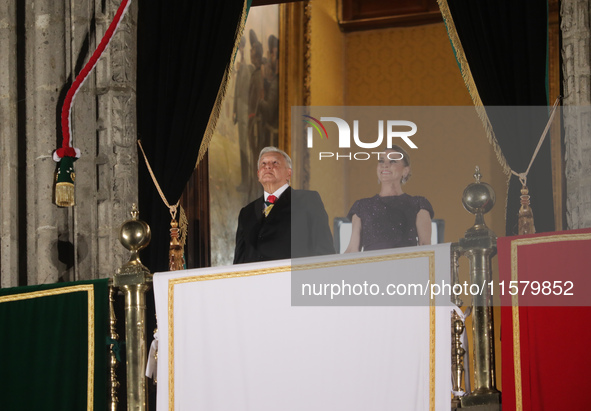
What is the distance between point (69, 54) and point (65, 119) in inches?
27.8

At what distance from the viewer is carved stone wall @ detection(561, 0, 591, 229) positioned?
4602 millimetres

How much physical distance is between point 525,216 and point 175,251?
2080 millimetres

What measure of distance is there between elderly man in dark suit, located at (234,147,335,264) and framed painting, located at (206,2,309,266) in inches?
56.6

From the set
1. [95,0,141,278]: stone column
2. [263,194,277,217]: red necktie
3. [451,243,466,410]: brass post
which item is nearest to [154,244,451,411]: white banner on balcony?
[451,243,466,410]: brass post

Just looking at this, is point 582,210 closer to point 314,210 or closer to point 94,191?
point 314,210

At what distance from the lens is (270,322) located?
12.6 feet

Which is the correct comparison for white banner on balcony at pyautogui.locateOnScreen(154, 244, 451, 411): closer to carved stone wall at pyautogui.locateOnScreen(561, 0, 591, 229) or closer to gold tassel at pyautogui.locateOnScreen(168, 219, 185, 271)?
gold tassel at pyautogui.locateOnScreen(168, 219, 185, 271)

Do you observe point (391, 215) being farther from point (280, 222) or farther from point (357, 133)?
point (357, 133)

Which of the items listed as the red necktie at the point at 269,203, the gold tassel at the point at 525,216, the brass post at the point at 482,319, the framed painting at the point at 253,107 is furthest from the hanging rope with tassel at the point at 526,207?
the framed painting at the point at 253,107

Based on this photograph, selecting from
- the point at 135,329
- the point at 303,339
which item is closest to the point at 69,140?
the point at 135,329

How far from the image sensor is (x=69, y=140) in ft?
17.5

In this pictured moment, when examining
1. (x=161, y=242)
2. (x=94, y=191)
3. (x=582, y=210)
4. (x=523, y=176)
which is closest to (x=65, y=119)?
(x=94, y=191)

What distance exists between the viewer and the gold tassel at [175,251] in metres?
5.02

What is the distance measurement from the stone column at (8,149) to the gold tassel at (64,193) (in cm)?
74
